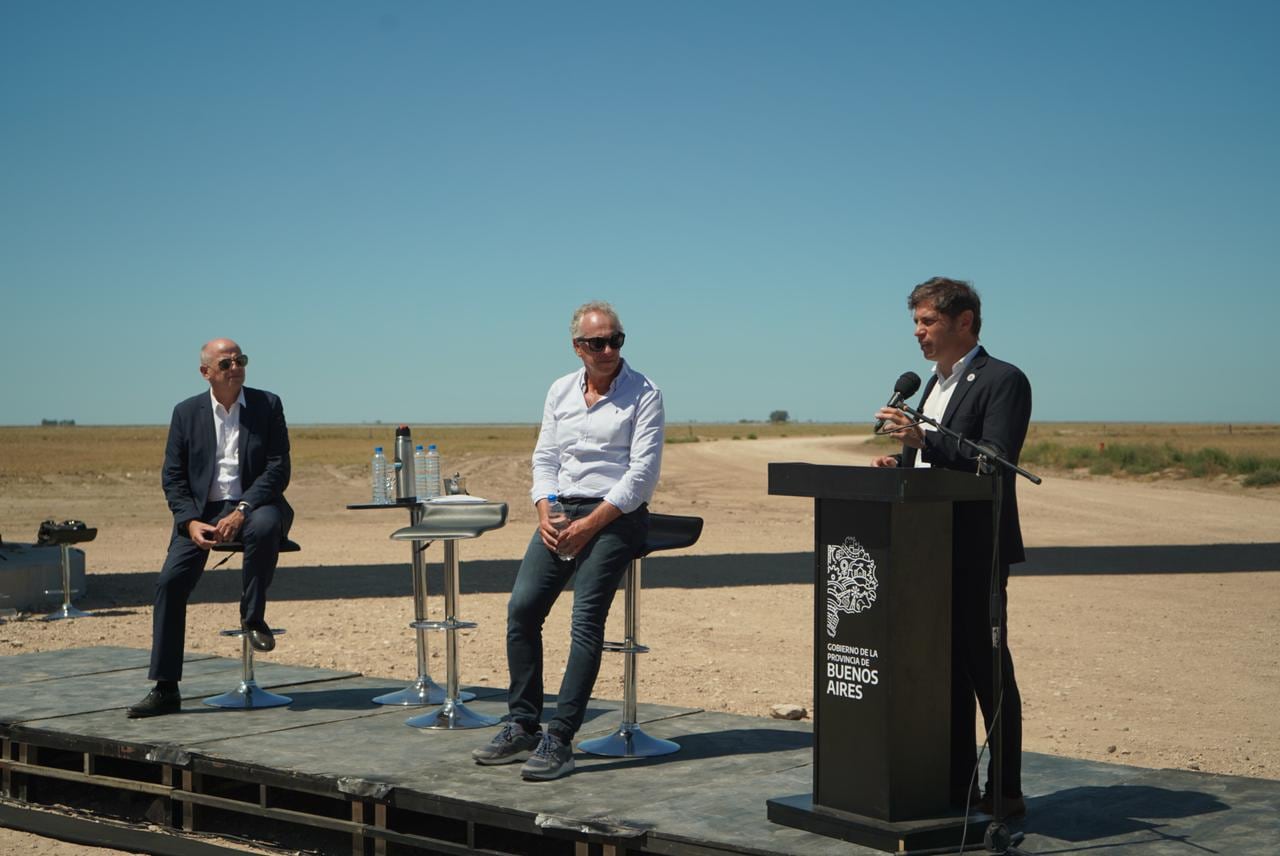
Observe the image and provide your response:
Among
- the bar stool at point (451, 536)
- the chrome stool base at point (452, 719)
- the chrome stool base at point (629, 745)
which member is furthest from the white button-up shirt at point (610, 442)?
the chrome stool base at point (452, 719)

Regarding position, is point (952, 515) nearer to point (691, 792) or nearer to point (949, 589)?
point (949, 589)

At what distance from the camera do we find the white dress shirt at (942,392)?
4973mm

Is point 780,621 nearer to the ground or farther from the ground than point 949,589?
nearer to the ground

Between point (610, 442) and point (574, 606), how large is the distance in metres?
0.71

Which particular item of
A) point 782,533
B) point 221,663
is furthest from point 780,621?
point 782,533

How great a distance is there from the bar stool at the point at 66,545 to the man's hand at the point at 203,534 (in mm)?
5801

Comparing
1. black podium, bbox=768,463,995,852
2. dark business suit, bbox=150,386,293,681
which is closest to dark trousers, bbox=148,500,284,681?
dark business suit, bbox=150,386,293,681

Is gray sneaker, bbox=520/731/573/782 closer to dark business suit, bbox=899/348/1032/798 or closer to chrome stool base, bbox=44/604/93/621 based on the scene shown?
dark business suit, bbox=899/348/1032/798

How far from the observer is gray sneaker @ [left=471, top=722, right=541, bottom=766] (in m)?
5.70

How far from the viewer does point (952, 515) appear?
15.6 ft

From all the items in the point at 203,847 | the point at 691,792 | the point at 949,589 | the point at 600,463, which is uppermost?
the point at 600,463

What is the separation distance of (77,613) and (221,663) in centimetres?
461

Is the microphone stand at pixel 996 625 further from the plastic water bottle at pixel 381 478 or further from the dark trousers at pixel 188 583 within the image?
the dark trousers at pixel 188 583

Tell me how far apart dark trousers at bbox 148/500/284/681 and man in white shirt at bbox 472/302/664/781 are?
5.47 feet
